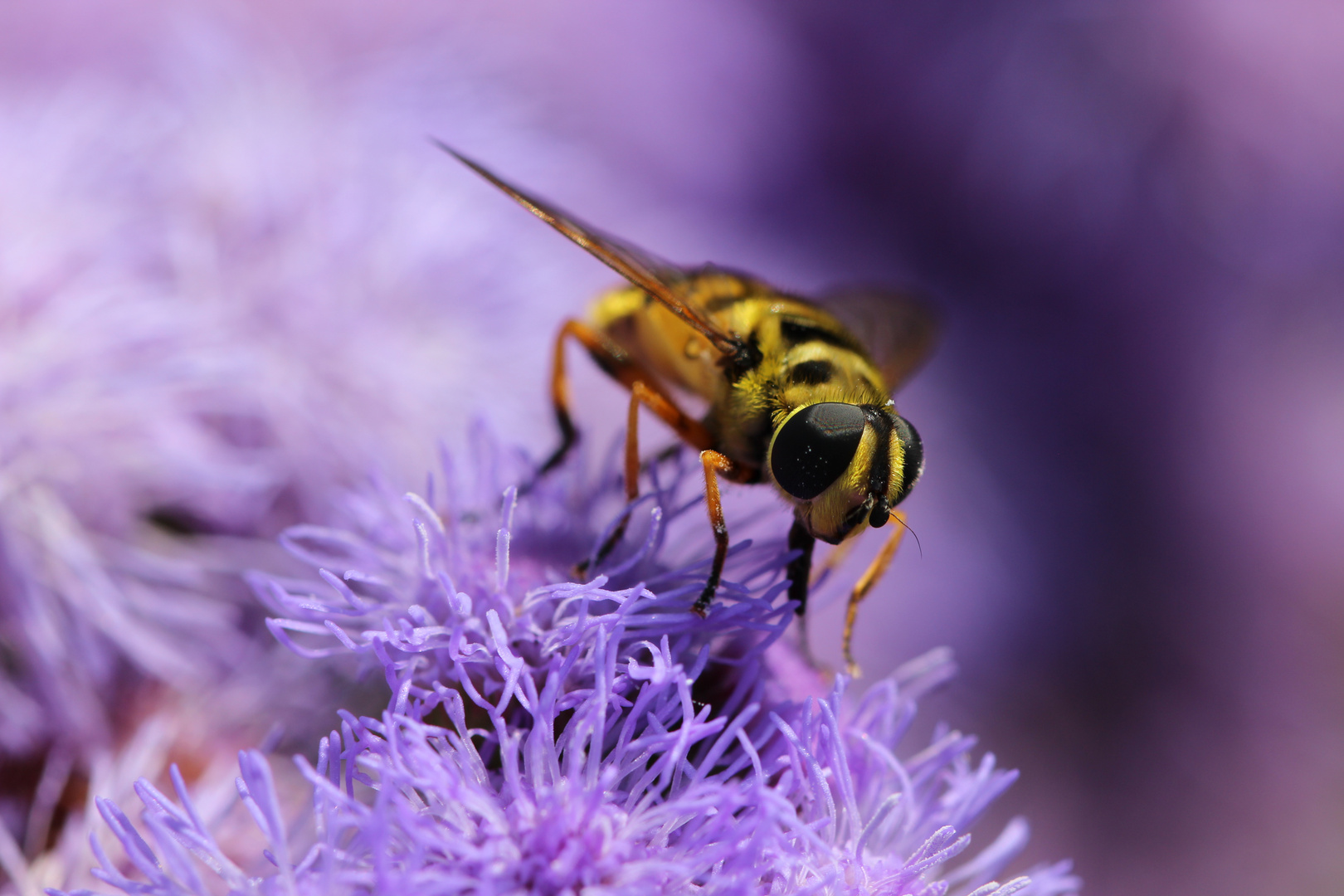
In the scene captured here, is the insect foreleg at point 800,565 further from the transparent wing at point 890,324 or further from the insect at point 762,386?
the transparent wing at point 890,324

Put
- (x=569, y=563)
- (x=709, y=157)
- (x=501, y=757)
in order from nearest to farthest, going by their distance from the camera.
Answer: (x=501, y=757) → (x=569, y=563) → (x=709, y=157)

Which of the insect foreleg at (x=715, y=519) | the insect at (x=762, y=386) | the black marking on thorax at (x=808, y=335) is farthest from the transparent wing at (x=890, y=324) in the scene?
the insect foreleg at (x=715, y=519)

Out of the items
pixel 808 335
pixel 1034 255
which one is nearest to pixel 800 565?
pixel 808 335

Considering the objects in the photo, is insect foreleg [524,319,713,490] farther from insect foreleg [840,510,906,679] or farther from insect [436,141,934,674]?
insect foreleg [840,510,906,679]

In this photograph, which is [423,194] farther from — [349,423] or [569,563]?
[569,563]

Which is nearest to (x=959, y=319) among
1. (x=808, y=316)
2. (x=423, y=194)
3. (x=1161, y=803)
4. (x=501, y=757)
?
(x=1161, y=803)

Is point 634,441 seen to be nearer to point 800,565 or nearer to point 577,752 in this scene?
point 800,565
